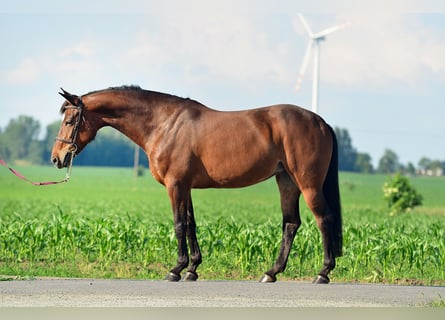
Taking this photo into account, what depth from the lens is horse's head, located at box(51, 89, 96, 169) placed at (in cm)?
1257

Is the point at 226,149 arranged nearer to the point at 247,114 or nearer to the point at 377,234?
the point at 247,114

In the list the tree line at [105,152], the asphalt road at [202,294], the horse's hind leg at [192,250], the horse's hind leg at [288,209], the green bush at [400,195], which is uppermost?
the tree line at [105,152]

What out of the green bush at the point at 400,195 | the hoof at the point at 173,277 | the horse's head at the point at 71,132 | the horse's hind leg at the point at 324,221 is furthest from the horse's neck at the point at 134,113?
the green bush at the point at 400,195

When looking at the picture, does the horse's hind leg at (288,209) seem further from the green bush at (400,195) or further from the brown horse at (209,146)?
the green bush at (400,195)

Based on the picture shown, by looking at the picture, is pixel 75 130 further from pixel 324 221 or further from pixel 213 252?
pixel 213 252

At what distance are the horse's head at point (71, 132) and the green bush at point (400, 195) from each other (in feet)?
86.7

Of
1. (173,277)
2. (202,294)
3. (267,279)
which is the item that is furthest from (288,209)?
(202,294)

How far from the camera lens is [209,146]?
12.5m

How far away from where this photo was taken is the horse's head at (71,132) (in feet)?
41.2

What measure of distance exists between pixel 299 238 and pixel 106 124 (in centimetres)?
490

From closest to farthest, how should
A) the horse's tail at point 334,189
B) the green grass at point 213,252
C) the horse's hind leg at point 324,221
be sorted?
the horse's hind leg at point 324,221 < the horse's tail at point 334,189 < the green grass at point 213,252

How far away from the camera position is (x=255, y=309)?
10211 mm

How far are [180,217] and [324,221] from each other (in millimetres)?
1959

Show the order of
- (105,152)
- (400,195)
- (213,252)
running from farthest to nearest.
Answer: (105,152), (400,195), (213,252)
